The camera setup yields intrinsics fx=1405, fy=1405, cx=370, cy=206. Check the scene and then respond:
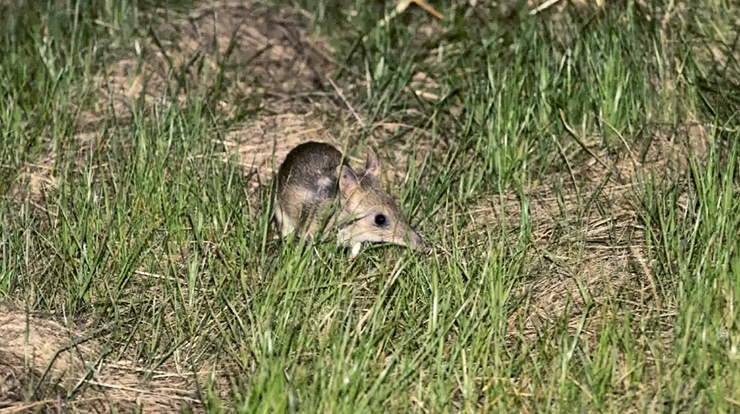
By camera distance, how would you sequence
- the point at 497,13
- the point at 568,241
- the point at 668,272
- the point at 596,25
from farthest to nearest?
the point at 497,13
the point at 596,25
the point at 568,241
the point at 668,272

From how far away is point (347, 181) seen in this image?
241 inches

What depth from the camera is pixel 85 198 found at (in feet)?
19.6

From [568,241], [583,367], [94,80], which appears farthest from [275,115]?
[583,367]

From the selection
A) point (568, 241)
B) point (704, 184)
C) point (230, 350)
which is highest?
point (704, 184)

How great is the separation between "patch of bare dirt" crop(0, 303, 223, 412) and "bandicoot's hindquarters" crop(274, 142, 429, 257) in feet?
3.42

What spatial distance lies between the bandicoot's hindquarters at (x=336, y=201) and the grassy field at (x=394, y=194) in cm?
11

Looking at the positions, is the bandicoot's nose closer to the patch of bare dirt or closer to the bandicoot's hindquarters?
the bandicoot's hindquarters

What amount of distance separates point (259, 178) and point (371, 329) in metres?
1.82

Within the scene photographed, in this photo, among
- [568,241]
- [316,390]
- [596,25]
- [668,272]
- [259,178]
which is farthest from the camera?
[596,25]

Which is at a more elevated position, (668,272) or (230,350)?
(668,272)

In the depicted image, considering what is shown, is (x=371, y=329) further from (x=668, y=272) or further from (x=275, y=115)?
(x=275, y=115)

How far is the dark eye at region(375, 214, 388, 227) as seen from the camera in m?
6.06

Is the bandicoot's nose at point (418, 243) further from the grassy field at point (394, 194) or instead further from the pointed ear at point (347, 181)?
the pointed ear at point (347, 181)

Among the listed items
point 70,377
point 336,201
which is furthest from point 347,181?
point 70,377
